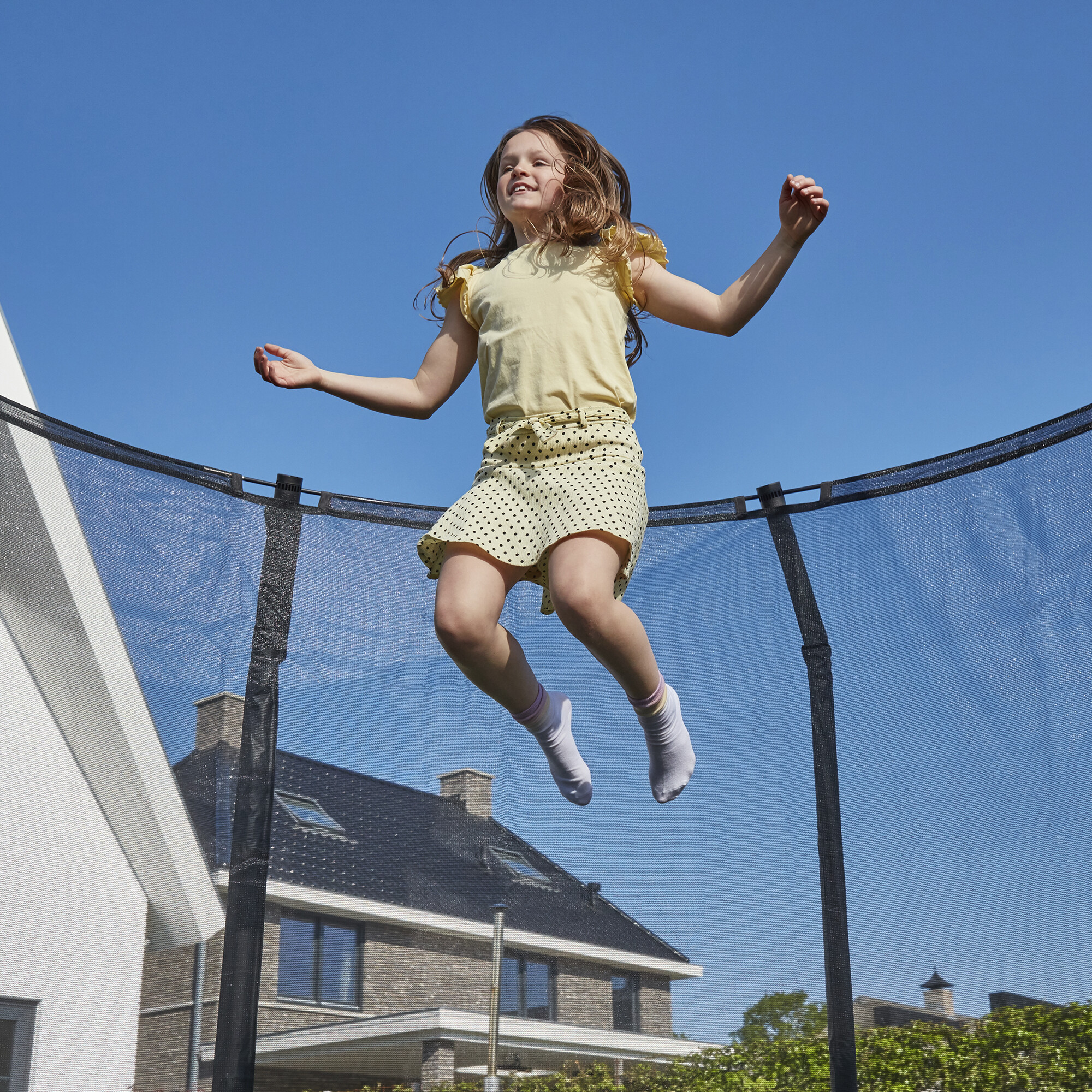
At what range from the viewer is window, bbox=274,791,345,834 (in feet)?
7.09

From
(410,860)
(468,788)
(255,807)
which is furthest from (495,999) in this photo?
(255,807)

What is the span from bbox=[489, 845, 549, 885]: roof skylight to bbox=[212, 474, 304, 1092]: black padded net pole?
1.35ft

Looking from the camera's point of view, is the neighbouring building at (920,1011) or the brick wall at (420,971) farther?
the brick wall at (420,971)

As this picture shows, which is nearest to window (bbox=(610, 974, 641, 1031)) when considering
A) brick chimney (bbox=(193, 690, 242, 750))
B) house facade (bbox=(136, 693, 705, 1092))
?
house facade (bbox=(136, 693, 705, 1092))

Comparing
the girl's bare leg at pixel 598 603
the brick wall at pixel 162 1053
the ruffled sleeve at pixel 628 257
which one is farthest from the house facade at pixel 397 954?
the ruffled sleeve at pixel 628 257

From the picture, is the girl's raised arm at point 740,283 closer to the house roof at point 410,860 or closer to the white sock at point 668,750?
the white sock at point 668,750

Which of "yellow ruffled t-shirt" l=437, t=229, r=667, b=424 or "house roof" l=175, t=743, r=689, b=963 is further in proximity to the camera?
"house roof" l=175, t=743, r=689, b=963

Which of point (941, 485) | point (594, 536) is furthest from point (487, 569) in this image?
point (941, 485)

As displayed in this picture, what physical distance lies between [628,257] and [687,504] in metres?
0.77

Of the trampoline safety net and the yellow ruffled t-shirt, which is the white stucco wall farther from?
the yellow ruffled t-shirt

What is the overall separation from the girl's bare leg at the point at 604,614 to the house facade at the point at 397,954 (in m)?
0.56

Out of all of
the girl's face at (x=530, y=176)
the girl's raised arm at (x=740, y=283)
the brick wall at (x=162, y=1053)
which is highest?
the girl's face at (x=530, y=176)

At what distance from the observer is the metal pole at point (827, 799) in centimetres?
196

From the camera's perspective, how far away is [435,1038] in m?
2.00
